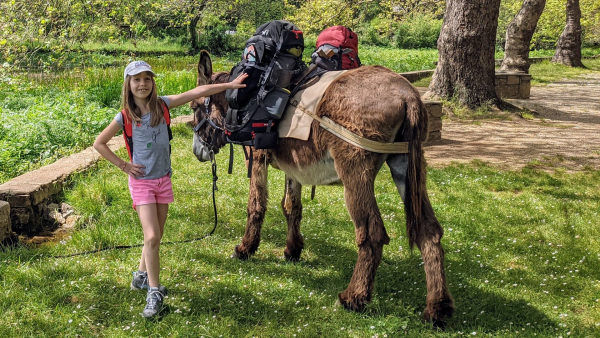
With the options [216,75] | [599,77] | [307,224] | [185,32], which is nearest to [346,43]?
[216,75]

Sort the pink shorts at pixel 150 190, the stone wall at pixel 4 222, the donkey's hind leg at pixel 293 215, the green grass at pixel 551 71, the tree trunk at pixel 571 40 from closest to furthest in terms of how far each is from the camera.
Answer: the pink shorts at pixel 150 190, the donkey's hind leg at pixel 293 215, the stone wall at pixel 4 222, the green grass at pixel 551 71, the tree trunk at pixel 571 40

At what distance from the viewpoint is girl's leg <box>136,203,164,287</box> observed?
399 centimetres

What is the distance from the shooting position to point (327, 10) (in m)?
14.7

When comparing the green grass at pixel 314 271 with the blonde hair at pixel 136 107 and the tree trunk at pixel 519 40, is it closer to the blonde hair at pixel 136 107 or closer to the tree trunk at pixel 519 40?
the blonde hair at pixel 136 107

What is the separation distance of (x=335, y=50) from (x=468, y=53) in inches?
293

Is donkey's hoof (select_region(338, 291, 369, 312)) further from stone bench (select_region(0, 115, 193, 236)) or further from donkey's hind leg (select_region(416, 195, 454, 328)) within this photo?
stone bench (select_region(0, 115, 193, 236))

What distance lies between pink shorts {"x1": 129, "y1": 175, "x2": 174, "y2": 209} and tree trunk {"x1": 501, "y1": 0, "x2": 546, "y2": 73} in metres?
15.7

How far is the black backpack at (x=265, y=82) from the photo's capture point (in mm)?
4414

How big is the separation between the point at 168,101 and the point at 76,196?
2.90 meters

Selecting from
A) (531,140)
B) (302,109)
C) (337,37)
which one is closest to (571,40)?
(531,140)

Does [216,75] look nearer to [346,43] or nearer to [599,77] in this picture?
[346,43]

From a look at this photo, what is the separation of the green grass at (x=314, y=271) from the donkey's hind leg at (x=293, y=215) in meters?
0.10

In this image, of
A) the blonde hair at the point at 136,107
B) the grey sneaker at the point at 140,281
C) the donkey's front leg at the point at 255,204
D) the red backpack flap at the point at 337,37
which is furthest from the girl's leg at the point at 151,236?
the red backpack flap at the point at 337,37

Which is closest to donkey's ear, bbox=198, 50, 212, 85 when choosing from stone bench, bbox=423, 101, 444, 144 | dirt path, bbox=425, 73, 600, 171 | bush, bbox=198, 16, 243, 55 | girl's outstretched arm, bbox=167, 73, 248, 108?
girl's outstretched arm, bbox=167, 73, 248, 108
